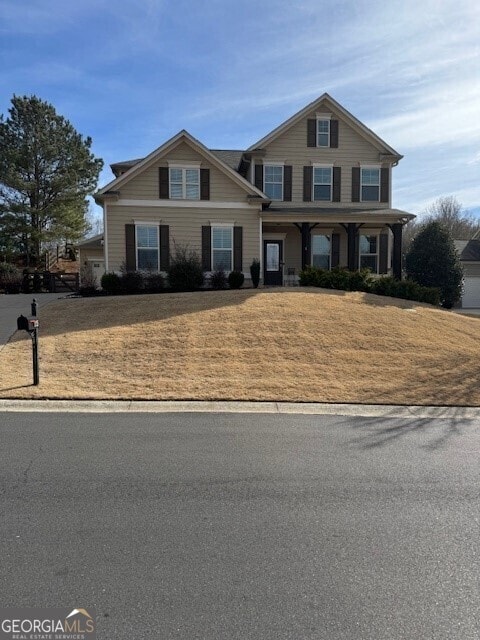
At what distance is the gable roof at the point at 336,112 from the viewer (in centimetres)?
2195

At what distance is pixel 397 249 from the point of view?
21.2m

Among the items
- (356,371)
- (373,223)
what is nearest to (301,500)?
(356,371)

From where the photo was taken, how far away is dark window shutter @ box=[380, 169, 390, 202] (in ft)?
74.9

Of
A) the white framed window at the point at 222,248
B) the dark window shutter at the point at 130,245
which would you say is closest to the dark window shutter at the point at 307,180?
the white framed window at the point at 222,248

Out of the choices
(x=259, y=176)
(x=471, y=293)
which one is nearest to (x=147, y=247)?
(x=259, y=176)

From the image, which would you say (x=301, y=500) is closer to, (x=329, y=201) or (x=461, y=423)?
(x=461, y=423)

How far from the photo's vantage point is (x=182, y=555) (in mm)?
3195

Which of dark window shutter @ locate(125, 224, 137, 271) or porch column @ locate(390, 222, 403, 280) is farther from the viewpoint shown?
porch column @ locate(390, 222, 403, 280)

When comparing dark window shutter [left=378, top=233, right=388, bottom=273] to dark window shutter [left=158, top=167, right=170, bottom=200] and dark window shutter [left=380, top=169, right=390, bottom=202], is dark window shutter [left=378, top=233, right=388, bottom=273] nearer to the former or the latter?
dark window shutter [left=380, top=169, right=390, bottom=202]

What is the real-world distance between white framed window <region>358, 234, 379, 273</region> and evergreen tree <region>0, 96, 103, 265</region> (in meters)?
20.9

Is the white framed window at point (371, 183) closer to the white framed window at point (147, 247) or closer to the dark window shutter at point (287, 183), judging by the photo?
the dark window shutter at point (287, 183)

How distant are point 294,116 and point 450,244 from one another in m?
9.64

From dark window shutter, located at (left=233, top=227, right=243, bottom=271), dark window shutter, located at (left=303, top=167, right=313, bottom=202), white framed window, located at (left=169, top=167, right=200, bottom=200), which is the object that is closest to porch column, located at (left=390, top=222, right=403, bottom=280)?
dark window shutter, located at (left=303, top=167, right=313, bottom=202)

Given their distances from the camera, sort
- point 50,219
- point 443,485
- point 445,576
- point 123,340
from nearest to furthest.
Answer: point 445,576 < point 443,485 < point 123,340 < point 50,219
